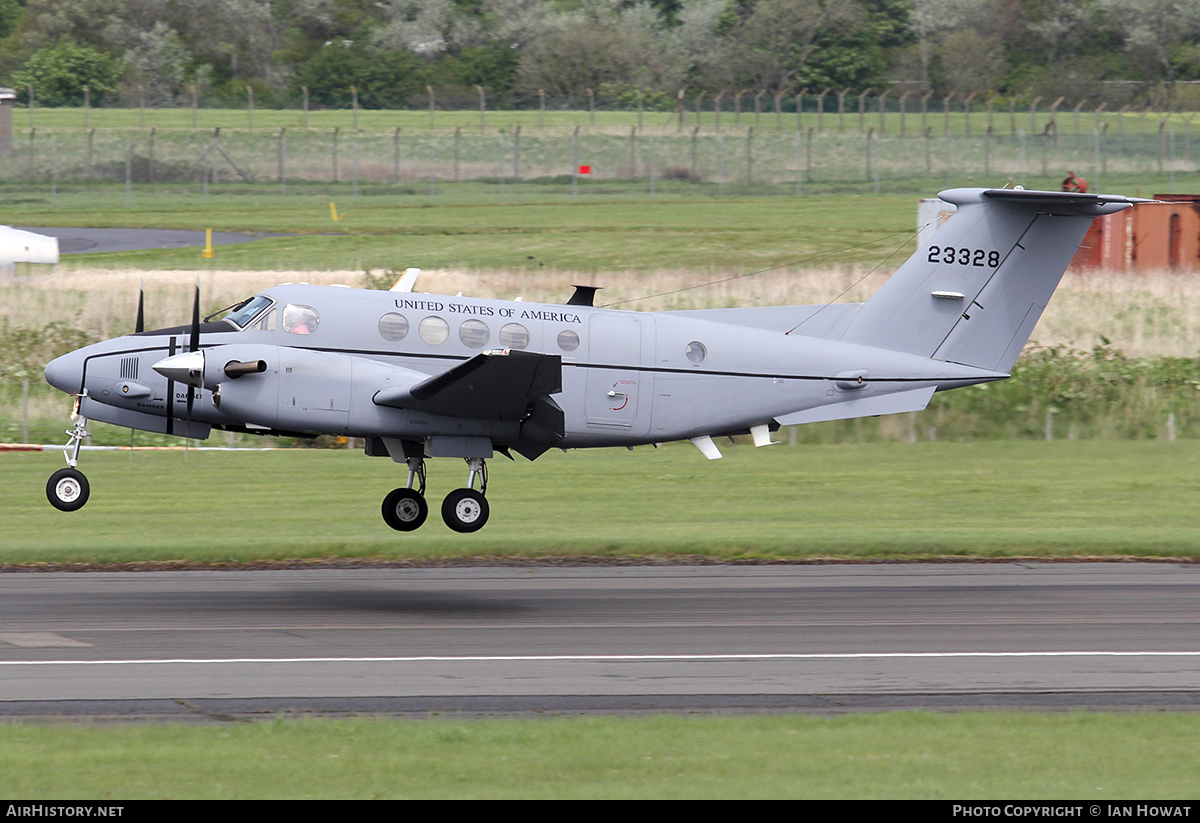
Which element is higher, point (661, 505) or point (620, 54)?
point (620, 54)

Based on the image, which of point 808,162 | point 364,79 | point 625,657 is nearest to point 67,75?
point 364,79

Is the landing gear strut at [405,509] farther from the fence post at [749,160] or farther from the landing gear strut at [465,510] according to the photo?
the fence post at [749,160]

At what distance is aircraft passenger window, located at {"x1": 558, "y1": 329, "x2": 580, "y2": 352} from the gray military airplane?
0.03 meters

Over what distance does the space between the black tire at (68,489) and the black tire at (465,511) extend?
4761 millimetres

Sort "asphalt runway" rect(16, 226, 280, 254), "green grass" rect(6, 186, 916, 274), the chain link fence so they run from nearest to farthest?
1. "green grass" rect(6, 186, 916, 274)
2. "asphalt runway" rect(16, 226, 280, 254)
3. the chain link fence

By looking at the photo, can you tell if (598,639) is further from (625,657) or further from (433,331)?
(433,331)

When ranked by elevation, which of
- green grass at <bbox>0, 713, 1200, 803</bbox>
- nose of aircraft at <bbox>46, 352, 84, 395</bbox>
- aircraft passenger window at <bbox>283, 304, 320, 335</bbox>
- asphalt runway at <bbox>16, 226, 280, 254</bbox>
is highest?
asphalt runway at <bbox>16, 226, 280, 254</bbox>

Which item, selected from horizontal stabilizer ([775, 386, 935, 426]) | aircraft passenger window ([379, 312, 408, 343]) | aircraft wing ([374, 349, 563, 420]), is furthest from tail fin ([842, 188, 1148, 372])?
aircraft passenger window ([379, 312, 408, 343])

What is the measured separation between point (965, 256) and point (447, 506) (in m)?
8.76

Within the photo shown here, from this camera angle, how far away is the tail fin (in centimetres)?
2116

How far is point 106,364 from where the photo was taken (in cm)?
1839

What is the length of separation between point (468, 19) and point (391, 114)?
776 inches

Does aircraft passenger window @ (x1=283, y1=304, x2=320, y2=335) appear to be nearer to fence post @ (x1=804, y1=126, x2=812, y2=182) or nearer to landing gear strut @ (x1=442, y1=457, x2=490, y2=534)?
landing gear strut @ (x1=442, y1=457, x2=490, y2=534)

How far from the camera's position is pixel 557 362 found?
701 inches
